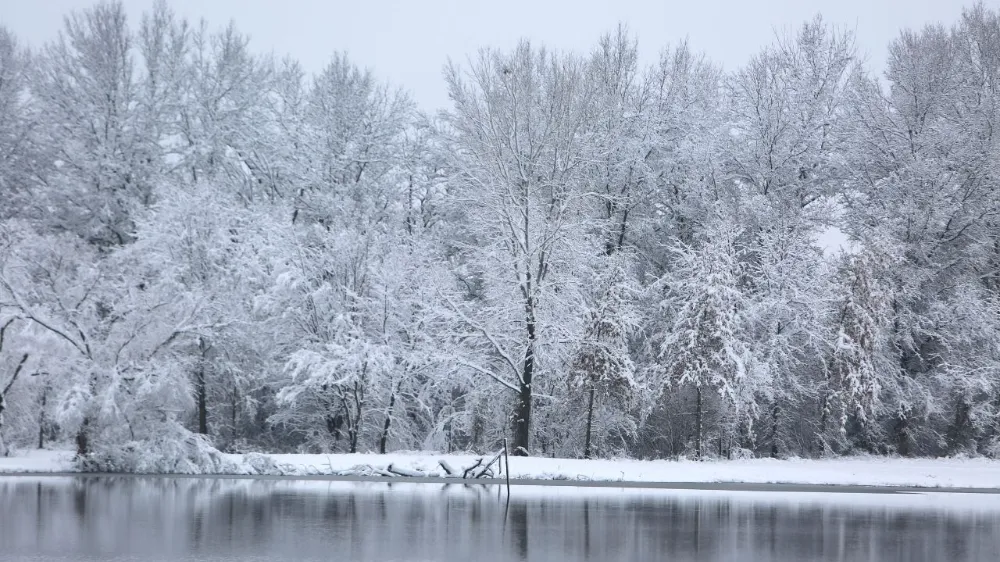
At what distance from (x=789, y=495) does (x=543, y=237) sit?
44.4 feet

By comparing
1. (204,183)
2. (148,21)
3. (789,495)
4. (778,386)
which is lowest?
(789,495)

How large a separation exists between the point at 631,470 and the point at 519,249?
10175 mm

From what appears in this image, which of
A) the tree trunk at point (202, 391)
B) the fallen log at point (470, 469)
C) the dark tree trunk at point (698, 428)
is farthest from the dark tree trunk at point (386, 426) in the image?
the dark tree trunk at point (698, 428)

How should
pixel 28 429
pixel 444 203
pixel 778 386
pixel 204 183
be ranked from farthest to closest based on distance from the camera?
pixel 444 203, pixel 204 183, pixel 778 386, pixel 28 429

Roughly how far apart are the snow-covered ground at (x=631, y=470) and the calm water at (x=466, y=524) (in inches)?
102

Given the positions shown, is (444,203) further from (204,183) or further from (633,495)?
(633,495)

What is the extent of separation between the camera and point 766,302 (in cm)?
3672

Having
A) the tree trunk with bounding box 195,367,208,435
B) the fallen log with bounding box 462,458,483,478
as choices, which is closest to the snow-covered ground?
the fallen log with bounding box 462,458,483,478

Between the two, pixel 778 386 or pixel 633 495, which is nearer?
pixel 633 495

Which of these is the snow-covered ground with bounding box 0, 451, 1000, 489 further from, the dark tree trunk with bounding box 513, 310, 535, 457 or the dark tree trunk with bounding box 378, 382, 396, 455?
the dark tree trunk with bounding box 378, 382, 396, 455

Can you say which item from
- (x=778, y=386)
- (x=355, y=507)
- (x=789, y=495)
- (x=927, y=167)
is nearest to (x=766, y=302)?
(x=778, y=386)

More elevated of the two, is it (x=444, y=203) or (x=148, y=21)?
(x=148, y=21)

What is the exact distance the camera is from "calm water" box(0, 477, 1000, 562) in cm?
1448

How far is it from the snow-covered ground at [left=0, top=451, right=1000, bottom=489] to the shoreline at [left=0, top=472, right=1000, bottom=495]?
36cm
